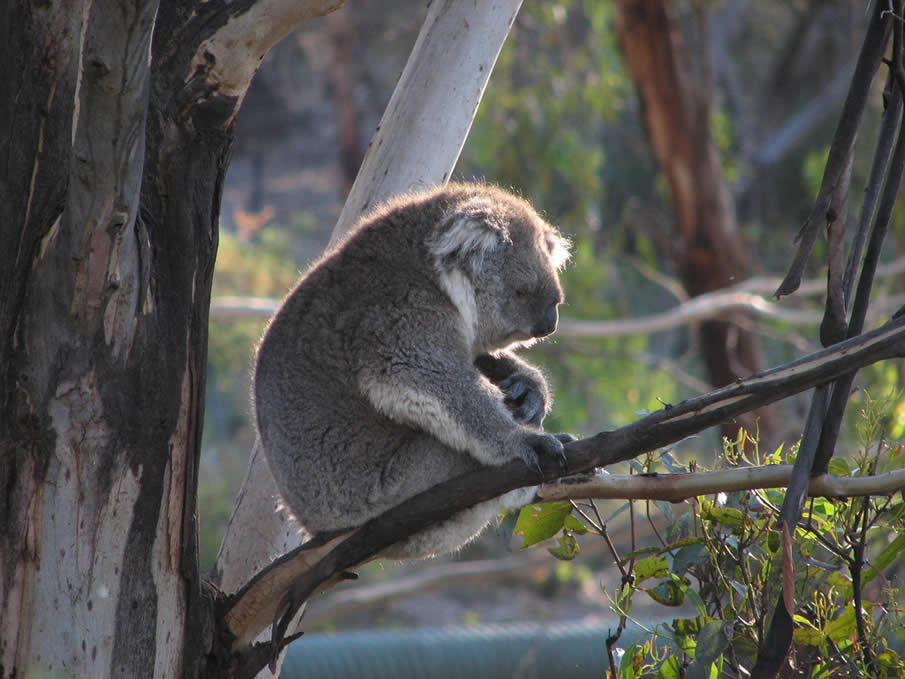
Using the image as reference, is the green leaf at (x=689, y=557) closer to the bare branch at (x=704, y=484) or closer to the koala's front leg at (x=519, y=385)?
the bare branch at (x=704, y=484)

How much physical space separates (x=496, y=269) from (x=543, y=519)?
723 millimetres

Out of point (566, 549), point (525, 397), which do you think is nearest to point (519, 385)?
point (525, 397)

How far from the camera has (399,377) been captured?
2053 millimetres

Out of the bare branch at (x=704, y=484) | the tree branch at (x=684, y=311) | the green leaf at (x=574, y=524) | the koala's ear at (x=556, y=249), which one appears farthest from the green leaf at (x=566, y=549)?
the tree branch at (x=684, y=311)

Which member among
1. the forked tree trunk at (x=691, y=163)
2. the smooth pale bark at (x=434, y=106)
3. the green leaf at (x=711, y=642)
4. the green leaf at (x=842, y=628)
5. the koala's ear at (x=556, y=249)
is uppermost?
the forked tree trunk at (x=691, y=163)

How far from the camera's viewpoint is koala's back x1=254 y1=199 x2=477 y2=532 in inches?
81.9

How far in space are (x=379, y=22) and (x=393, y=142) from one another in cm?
1090

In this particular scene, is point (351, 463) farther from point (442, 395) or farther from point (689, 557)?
point (689, 557)

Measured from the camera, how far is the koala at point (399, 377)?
2037 millimetres

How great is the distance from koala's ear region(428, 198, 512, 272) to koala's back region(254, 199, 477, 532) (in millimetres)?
53

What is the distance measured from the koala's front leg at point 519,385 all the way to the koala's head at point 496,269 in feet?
0.25

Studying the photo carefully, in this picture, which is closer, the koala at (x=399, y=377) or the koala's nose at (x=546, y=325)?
the koala at (x=399, y=377)

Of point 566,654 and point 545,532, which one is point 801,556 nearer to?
point 545,532

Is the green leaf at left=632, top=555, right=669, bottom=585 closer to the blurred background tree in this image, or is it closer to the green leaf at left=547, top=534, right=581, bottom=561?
the green leaf at left=547, top=534, right=581, bottom=561
